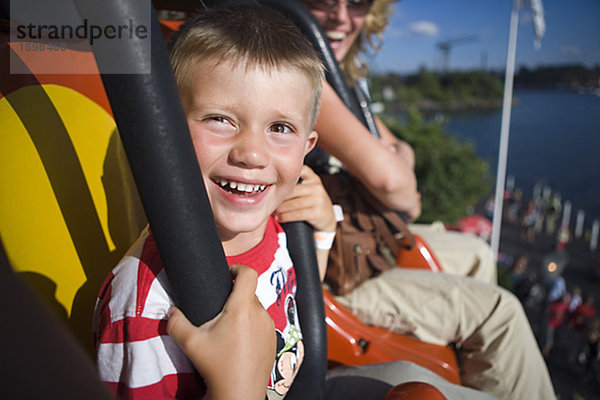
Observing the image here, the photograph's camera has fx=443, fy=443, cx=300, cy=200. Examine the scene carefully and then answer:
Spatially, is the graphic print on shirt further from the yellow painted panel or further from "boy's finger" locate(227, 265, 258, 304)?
the yellow painted panel

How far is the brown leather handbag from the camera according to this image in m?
1.11

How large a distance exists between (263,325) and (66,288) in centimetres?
26

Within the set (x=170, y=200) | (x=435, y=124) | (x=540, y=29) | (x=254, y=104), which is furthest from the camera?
(x=435, y=124)

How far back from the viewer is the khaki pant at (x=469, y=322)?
104cm

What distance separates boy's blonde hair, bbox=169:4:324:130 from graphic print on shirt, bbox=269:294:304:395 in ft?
1.17

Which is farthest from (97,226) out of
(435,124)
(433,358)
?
(435,124)

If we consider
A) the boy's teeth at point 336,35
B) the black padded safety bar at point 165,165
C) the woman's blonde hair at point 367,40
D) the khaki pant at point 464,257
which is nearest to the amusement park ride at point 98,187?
the black padded safety bar at point 165,165

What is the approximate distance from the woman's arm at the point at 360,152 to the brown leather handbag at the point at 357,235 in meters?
0.05

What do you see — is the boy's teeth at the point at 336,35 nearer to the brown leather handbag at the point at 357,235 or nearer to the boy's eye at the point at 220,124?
the brown leather handbag at the point at 357,235

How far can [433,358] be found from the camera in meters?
1.02

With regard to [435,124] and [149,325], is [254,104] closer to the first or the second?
[149,325]

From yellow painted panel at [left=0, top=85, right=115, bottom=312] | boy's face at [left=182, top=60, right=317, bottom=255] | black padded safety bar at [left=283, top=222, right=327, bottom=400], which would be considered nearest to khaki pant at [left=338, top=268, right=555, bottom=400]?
black padded safety bar at [left=283, top=222, right=327, bottom=400]

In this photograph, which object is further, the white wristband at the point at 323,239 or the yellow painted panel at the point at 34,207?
the white wristband at the point at 323,239

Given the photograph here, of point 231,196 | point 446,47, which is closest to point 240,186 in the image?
point 231,196
